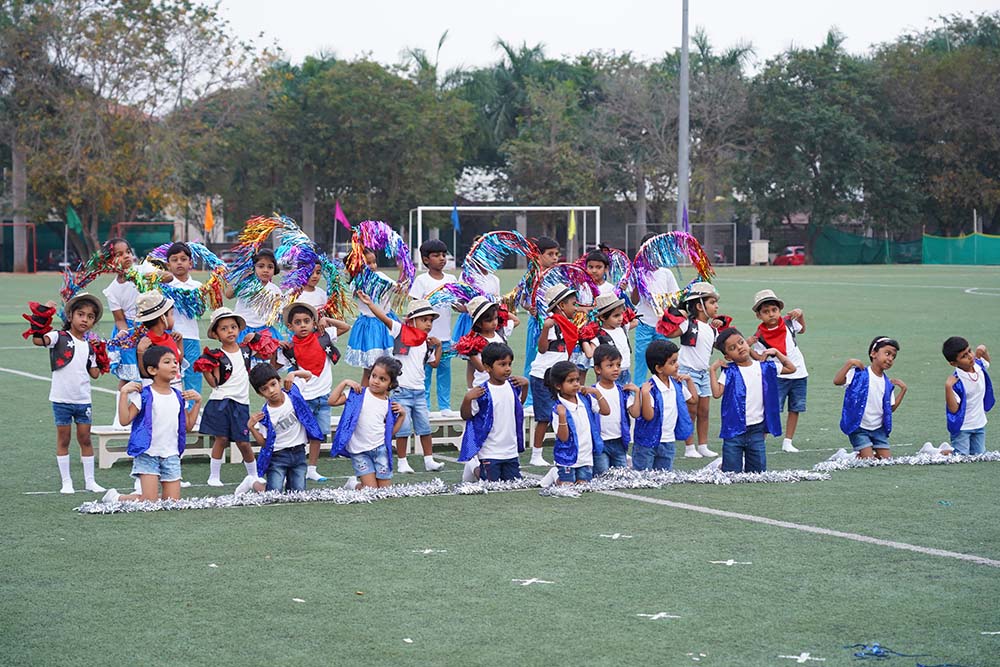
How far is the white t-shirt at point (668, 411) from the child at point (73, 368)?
11.7ft

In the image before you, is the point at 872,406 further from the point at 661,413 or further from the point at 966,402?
the point at 661,413

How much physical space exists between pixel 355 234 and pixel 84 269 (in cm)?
206

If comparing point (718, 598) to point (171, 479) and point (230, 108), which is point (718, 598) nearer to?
point (171, 479)

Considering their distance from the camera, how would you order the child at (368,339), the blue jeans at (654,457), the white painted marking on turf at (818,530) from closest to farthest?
the white painted marking on turf at (818,530), the blue jeans at (654,457), the child at (368,339)

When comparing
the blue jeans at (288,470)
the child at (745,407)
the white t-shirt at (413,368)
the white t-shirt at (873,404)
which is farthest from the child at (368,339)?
the white t-shirt at (873,404)

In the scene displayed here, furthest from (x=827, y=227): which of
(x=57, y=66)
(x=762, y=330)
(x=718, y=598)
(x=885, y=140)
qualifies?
(x=718, y=598)

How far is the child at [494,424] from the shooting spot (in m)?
8.30

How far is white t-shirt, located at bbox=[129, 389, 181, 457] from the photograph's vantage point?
779cm

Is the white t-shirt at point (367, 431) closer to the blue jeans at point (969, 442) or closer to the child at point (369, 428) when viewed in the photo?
the child at point (369, 428)

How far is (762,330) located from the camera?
9852 millimetres

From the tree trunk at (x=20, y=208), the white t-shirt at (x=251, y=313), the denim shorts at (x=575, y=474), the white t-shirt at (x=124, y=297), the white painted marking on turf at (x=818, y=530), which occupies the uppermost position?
the tree trunk at (x=20, y=208)

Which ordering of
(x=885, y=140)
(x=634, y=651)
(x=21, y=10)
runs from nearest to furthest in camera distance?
1. (x=634, y=651)
2. (x=21, y=10)
3. (x=885, y=140)

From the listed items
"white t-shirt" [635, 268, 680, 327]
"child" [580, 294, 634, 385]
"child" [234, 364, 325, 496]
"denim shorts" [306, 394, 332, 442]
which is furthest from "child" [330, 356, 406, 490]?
"white t-shirt" [635, 268, 680, 327]

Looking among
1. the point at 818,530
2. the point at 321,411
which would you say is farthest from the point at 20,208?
the point at 818,530
